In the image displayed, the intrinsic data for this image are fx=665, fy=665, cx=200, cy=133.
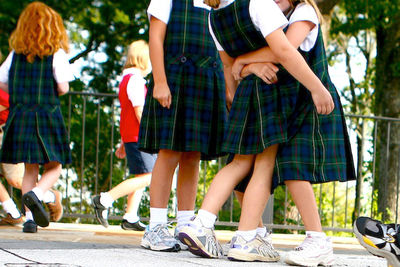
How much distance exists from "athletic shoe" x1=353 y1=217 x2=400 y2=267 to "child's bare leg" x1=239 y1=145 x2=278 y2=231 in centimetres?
52

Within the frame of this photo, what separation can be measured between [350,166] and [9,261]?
1.57 metres

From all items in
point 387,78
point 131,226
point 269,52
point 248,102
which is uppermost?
point 387,78

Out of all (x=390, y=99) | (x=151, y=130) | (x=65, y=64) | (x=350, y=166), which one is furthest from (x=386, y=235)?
(x=390, y=99)

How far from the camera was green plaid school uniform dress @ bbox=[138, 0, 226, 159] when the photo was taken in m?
3.47

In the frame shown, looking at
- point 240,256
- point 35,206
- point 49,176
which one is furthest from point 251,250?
point 49,176

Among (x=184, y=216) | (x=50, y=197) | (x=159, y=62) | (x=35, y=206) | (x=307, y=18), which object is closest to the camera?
(x=307, y=18)

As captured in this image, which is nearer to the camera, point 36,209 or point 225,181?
point 225,181

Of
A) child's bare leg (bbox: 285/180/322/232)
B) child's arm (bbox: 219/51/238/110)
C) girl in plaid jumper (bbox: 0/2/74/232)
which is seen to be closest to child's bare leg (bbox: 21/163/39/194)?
girl in plaid jumper (bbox: 0/2/74/232)

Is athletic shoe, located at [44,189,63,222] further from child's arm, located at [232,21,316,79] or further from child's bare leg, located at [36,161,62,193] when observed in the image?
child's arm, located at [232,21,316,79]

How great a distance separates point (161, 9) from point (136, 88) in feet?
5.23

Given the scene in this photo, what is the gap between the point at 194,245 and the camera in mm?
2926

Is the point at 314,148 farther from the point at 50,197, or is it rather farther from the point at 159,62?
the point at 50,197

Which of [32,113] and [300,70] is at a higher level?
[300,70]

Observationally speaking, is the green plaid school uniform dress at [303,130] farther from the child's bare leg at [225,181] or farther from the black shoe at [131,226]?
the black shoe at [131,226]
